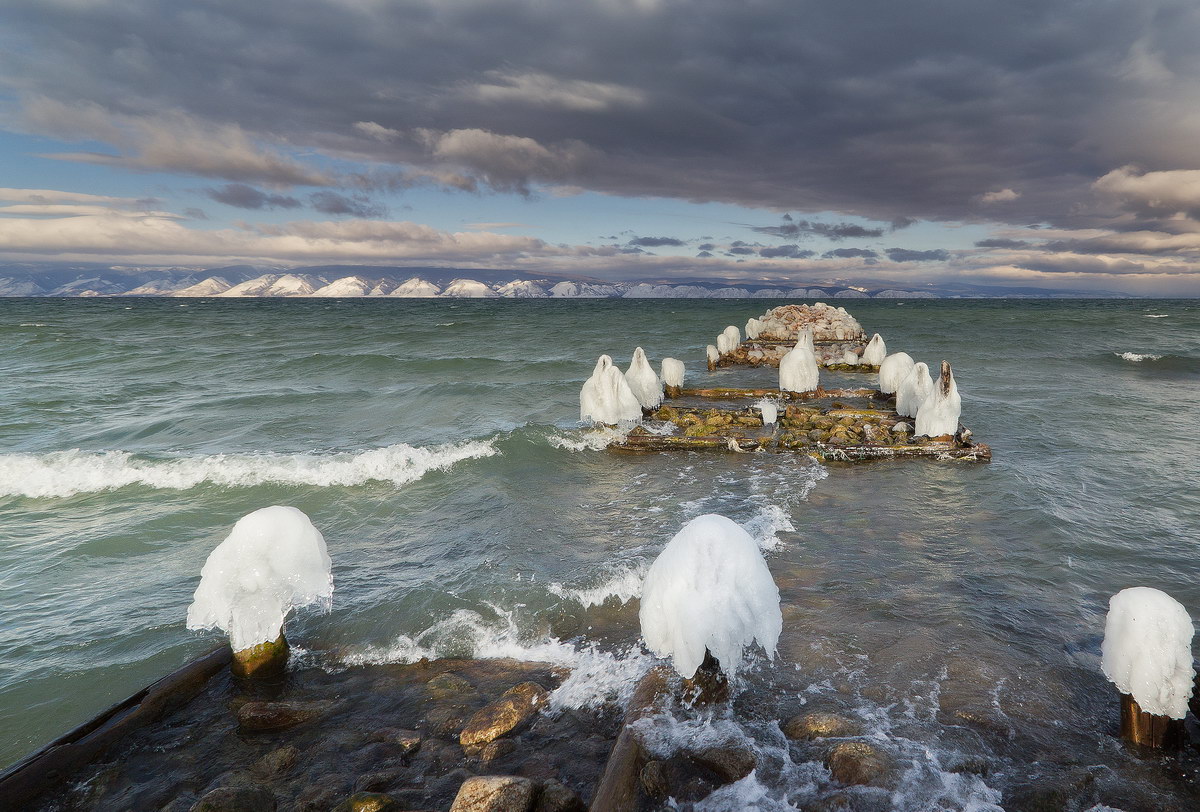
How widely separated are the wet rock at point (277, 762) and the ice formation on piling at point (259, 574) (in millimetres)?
1637

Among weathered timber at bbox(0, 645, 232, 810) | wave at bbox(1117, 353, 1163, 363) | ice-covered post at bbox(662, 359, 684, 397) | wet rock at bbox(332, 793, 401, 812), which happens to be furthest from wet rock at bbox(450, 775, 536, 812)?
wave at bbox(1117, 353, 1163, 363)

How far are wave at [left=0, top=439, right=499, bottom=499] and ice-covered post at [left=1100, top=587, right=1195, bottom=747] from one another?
1443 cm

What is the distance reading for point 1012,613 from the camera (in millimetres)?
8891

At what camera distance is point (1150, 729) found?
5.93 meters

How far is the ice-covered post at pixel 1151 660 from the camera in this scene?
544 centimetres

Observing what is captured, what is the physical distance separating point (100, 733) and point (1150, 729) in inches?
422

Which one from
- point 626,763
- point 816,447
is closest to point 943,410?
point 816,447

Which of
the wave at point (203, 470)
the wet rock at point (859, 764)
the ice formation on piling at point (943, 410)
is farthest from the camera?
the ice formation on piling at point (943, 410)

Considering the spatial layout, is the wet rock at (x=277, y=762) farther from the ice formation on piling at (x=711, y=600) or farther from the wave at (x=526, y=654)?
the ice formation on piling at (x=711, y=600)

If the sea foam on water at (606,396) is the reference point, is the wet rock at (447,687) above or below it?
below

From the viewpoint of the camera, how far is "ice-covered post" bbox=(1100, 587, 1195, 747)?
544 centimetres

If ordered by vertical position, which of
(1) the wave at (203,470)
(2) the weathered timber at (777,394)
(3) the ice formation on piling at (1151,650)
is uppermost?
(3) the ice formation on piling at (1151,650)

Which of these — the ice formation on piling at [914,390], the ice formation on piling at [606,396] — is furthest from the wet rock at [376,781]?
the ice formation on piling at [914,390]

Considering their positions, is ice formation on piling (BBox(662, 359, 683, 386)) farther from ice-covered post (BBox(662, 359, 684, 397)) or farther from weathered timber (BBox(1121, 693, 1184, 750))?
weathered timber (BBox(1121, 693, 1184, 750))
